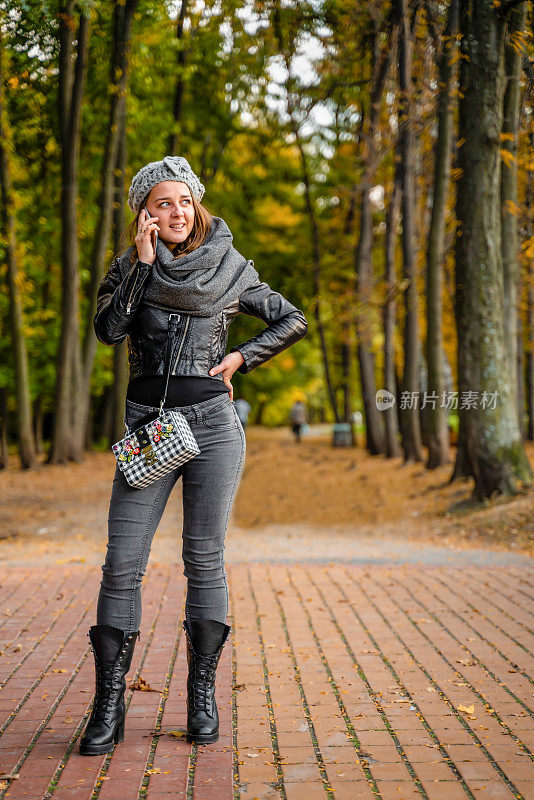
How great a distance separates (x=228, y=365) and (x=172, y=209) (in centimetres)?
65

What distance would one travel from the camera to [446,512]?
1155cm

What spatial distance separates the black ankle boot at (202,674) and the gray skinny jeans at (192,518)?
1.7 inches

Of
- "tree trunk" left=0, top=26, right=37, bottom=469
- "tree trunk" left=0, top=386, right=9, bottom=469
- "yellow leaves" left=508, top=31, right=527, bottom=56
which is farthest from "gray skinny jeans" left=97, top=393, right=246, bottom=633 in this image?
"tree trunk" left=0, top=386, right=9, bottom=469

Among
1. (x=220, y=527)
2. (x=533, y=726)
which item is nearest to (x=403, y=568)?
(x=533, y=726)

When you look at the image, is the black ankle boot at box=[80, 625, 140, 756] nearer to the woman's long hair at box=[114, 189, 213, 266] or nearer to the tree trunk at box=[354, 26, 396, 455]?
the woman's long hair at box=[114, 189, 213, 266]

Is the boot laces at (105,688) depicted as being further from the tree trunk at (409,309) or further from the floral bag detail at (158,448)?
the tree trunk at (409,309)

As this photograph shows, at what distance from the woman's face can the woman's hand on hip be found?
49cm

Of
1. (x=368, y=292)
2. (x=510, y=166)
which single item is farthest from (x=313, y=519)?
(x=368, y=292)

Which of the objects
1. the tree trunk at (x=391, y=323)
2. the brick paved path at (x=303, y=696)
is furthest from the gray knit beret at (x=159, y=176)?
the tree trunk at (x=391, y=323)

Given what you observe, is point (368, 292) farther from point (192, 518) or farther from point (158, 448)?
point (158, 448)

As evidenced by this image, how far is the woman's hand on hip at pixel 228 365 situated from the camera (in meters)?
3.59

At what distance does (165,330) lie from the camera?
3.55m

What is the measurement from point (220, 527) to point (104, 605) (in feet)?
1.74

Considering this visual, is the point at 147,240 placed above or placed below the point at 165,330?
above
